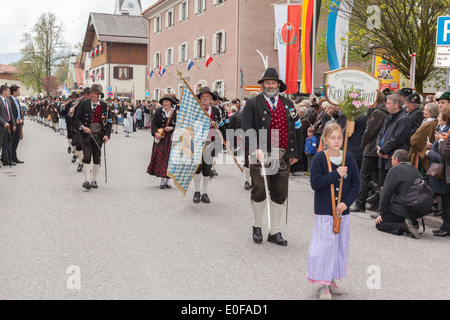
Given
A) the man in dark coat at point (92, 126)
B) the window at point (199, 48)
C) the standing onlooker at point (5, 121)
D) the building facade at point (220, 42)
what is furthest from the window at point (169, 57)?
the man in dark coat at point (92, 126)

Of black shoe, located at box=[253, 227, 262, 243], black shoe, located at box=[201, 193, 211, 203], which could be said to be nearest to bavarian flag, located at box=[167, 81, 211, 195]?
black shoe, located at box=[201, 193, 211, 203]

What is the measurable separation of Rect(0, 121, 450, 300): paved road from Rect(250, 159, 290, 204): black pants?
1.77 feet

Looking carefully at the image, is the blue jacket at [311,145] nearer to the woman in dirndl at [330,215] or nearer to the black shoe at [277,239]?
the black shoe at [277,239]

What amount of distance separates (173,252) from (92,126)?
540 centimetres

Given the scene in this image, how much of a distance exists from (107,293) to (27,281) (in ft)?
2.66

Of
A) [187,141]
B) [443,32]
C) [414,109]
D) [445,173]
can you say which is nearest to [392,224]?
[445,173]

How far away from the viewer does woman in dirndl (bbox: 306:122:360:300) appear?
480 centimetres

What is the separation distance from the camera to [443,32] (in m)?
9.48

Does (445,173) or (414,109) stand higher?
(414,109)

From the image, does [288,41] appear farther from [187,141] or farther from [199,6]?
[199,6]

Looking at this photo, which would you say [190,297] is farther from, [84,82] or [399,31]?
[84,82]

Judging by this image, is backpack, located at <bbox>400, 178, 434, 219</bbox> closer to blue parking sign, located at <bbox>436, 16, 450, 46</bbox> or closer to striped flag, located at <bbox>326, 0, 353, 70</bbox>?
blue parking sign, located at <bbox>436, 16, 450, 46</bbox>

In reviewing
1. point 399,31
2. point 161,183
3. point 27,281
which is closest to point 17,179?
point 161,183

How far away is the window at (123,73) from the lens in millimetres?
59938
